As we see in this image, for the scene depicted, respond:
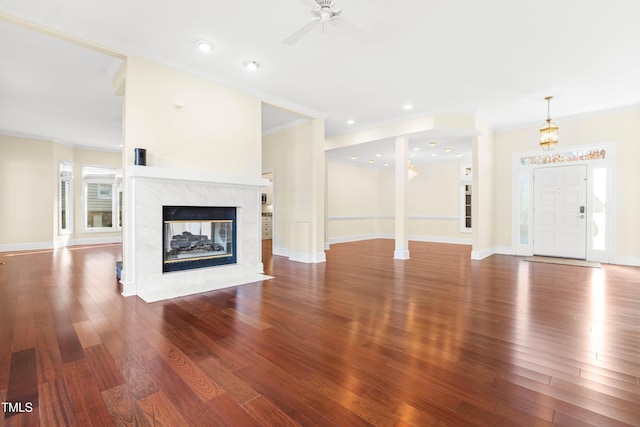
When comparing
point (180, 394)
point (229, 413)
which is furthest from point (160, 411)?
point (229, 413)

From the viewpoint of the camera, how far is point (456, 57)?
3762 mm

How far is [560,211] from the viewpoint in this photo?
631 centimetres

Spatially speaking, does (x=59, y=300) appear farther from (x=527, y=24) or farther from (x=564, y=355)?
(x=527, y=24)

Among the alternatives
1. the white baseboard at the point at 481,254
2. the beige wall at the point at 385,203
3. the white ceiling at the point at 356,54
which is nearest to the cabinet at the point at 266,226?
the beige wall at the point at 385,203

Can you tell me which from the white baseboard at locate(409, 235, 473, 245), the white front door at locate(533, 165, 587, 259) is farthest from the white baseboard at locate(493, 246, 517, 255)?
the white baseboard at locate(409, 235, 473, 245)

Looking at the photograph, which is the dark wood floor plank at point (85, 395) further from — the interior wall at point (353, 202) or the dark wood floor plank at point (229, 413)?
the interior wall at point (353, 202)

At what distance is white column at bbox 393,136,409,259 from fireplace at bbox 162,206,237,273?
3642mm

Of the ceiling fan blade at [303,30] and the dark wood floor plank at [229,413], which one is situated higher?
the ceiling fan blade at [303,30]

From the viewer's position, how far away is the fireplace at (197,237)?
3.97 m

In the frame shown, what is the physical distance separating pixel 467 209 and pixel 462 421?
8.97 m

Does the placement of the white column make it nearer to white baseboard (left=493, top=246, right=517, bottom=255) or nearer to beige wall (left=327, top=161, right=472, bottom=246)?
white baseboard (left=493, top=246, right=517, bottom=255)

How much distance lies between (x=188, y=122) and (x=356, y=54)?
96.3 inches

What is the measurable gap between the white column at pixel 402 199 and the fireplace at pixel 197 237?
3.64m

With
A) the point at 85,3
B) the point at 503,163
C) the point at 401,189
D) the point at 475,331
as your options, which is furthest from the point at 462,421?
the point at 503,163
